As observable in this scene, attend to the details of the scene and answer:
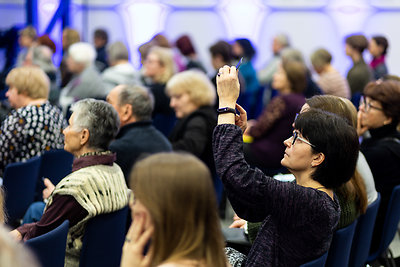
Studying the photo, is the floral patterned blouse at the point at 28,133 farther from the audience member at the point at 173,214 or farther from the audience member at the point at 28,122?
the audience member at the point at 173,214

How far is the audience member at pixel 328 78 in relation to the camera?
632 cm

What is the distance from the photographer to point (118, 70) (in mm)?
6410

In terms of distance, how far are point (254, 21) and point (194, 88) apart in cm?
606

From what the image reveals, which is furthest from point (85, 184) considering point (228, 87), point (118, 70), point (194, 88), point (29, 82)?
point (118, 70)

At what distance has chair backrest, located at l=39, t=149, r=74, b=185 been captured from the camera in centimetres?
369

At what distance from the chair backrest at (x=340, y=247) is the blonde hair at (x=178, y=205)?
954mm

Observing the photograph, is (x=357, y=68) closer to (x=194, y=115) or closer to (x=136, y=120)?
(x=194, y=115)

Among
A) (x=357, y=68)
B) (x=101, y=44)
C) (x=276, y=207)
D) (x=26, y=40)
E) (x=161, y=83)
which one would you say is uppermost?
(x=276, y=207)

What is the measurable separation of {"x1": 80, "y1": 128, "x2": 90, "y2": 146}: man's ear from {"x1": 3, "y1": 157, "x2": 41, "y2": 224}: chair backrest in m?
0.80

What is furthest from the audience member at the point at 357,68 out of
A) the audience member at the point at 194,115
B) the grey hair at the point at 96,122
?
the grey hair at the point at 96,122

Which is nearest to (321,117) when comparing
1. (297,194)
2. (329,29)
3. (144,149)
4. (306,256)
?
(297,194)

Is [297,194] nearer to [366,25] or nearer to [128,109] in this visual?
[128,109]

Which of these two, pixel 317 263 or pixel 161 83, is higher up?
pixel 317 263

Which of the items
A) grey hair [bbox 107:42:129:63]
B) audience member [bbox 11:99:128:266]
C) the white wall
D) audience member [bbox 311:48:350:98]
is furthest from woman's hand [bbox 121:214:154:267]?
the white wall
